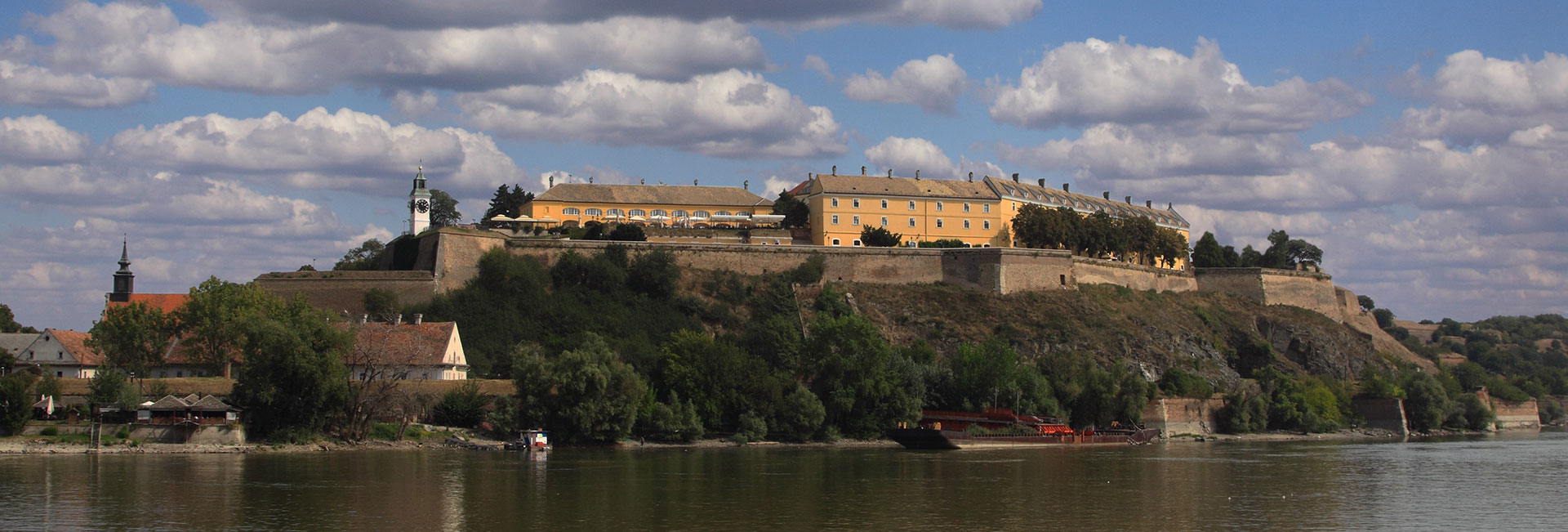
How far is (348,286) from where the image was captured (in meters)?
65.8

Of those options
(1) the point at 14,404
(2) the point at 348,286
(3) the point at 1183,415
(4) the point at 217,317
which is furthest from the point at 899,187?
(1) the point at 14,404

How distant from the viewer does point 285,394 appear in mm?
50844

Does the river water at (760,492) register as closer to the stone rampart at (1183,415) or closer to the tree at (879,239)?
the stone rampart at (1183,415)

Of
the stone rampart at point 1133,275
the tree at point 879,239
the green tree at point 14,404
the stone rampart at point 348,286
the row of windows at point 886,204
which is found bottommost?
the green tree at point 14,404

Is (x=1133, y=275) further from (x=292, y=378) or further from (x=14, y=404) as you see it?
(x=14, y=404)

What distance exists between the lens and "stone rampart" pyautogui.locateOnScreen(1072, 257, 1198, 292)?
84.2 m

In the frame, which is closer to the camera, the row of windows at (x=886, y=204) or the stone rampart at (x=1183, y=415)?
the stone rampart at (x=1183, y=415)

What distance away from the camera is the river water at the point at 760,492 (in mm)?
32062

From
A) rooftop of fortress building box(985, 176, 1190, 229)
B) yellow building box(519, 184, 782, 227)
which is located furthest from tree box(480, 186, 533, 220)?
rooftop of fortress building box(985, 176, 1190, 229)

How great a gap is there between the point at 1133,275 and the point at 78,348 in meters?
60.7

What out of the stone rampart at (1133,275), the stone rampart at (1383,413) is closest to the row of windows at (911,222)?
the stone rampart at (1133,275)

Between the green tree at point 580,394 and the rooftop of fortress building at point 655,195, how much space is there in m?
27.2

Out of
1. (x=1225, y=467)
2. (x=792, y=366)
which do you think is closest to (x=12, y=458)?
(x=792, y=366)

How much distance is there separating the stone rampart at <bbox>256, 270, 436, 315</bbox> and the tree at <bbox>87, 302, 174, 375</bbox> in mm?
9225
